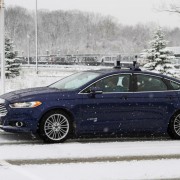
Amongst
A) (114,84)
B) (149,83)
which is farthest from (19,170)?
(149,83)

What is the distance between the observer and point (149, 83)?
36.0ft

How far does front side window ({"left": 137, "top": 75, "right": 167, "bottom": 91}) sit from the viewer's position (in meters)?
10.9

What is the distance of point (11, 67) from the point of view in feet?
142

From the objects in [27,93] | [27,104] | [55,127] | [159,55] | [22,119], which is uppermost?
[159,55]

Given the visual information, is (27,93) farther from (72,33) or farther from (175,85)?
(72,33)

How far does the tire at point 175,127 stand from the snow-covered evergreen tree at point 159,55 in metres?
26.1

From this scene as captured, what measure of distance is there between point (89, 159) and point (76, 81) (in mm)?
2865

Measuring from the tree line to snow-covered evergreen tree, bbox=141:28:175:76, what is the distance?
96.5 metres

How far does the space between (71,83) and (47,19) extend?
484 ft

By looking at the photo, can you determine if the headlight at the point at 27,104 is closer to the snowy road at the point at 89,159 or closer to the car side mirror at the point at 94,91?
the snowy road at the point at 89,159

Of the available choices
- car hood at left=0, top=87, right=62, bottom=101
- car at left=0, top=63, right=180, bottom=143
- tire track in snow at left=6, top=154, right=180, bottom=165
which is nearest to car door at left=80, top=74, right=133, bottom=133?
car at left=0, top=63, right=180, bottom=143

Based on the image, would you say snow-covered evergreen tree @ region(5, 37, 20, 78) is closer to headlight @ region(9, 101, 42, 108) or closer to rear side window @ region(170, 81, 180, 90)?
rear side window @ region(170, 81, 180, 90)

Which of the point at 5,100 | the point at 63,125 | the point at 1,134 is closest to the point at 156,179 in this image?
the point at 63,125

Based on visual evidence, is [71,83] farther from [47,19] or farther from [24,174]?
[47,19]
